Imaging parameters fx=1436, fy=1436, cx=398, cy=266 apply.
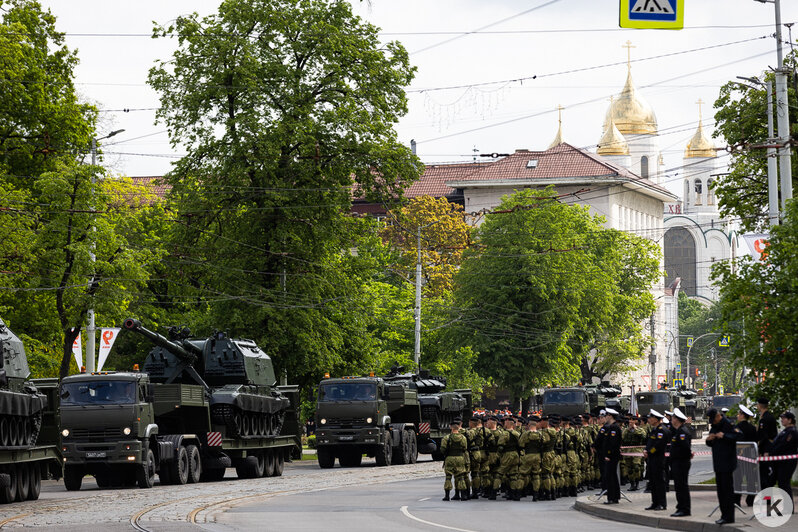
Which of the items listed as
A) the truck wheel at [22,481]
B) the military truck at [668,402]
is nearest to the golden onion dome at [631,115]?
the military truck at [668,402]

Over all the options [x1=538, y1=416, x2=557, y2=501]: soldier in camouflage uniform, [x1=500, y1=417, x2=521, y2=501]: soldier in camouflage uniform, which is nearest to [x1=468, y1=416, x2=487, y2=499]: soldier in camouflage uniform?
[x1=500, y1=417, x2=521, y2=501]: soldier in camouflage uniform

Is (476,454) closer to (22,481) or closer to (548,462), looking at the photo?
(548,462)

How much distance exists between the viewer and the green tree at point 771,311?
23.9m

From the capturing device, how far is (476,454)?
26.6 m

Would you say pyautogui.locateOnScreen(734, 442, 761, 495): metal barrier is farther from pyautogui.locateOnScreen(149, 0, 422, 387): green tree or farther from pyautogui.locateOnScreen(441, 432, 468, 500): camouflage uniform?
pyautogui.locateOnScreen(149, 0, 422, 387): green tree

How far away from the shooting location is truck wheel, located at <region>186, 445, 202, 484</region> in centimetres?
3256

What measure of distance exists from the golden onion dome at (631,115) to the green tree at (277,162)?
116803mm

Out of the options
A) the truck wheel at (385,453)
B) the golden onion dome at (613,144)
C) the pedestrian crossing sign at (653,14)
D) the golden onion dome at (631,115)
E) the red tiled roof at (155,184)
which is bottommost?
the truck wheel at (385,453)

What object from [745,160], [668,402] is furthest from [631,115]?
[745,160]

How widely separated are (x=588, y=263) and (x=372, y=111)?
83.0 ft

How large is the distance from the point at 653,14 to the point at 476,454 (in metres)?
11.0

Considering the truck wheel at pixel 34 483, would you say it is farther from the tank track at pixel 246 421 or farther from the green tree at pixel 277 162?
the green tree at pixel 277 162

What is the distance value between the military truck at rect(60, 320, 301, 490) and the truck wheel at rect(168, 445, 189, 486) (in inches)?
0.9

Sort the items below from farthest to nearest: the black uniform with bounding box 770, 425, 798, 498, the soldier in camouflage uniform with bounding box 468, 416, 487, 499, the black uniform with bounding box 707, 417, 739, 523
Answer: the soldier in camouflage uniform with bounding box 468, 416, 487, 499 < the black uniform with bounding box 770, 425, 798, 498 < the black uniform with bounding box 707, 417, 739, 523
